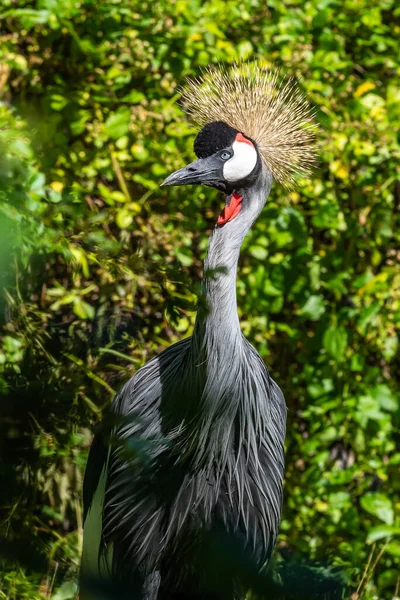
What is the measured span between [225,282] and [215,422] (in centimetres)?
29

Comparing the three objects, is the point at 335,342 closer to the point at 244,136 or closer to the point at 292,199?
the point at 292,199

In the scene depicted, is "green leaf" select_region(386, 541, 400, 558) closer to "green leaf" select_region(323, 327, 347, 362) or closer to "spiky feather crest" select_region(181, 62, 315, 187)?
"green leaf" select_region(323, 327, 347, 362)

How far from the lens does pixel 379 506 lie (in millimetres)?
2896

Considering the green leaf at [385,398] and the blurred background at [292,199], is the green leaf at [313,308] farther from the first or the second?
the green leaf at [385,398]

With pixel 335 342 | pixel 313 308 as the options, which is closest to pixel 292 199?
pixel 313 308

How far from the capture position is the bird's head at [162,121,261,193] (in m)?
1.93

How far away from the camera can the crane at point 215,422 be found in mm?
1869

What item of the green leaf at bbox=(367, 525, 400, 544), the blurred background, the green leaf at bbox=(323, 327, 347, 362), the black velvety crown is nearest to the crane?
the black velvety crown

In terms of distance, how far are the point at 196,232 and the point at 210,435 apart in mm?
1272

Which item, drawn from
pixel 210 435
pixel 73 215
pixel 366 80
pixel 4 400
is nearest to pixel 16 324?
pixel 73 215

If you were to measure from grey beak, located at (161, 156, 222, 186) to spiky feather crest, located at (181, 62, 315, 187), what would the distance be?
17cm

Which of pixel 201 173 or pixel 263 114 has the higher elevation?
pixel 263 114

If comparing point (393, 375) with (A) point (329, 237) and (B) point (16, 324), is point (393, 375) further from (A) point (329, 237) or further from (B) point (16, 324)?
(B) point (16, 324)

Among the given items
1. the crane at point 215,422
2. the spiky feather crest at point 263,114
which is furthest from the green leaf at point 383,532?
the spiky feather crest at point 263,114
